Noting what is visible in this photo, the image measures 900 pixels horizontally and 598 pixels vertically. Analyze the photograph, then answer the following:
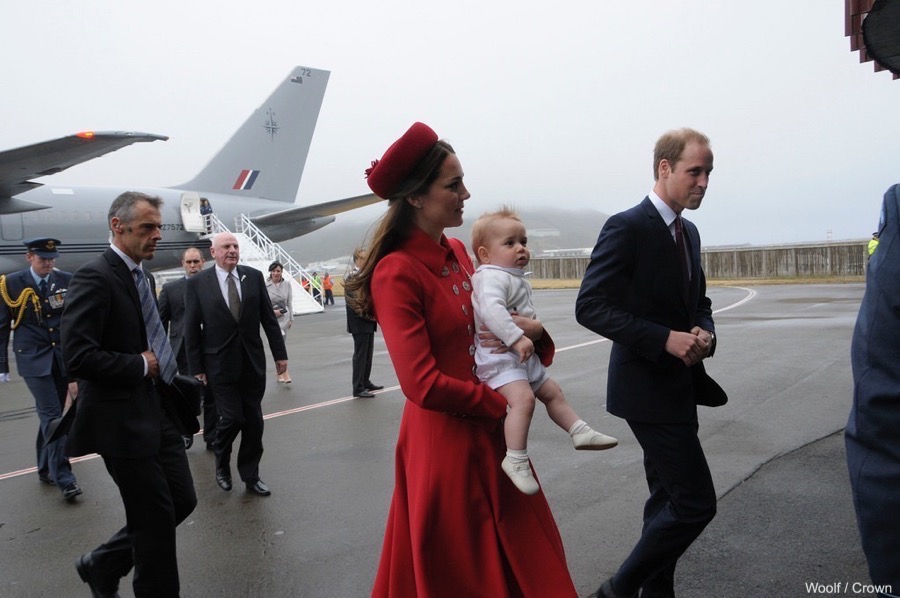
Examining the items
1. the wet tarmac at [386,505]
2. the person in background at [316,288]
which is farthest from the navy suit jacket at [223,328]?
the person in background at [316,288]

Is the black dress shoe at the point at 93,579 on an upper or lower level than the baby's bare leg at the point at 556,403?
lower

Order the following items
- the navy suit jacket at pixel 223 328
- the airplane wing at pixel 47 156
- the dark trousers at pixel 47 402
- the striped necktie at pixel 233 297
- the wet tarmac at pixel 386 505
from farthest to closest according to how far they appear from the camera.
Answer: the airplane wing at pixel 47 156 < the dark trousers at pixel 47 402 < the striped necktie at pixel 233 297 < the navy suit jacket at pixel 223 328 < the wet tarmac at pixel 386 505

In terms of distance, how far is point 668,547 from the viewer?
2.61 metres

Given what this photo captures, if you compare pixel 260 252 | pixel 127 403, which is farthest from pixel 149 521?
pixel 260 252

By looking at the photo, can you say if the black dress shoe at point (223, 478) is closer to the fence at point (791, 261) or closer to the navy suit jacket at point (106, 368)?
the navy suit jacket at point (106, 368)

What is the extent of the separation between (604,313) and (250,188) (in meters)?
24.5

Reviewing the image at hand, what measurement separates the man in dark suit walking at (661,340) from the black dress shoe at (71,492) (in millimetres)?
4050

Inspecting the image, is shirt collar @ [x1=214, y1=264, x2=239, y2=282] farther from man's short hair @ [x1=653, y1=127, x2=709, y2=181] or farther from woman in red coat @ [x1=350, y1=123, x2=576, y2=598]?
man's short hair @ [x1=653, y1=127, x2=709, y2=181]

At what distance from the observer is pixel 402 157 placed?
1.98 m

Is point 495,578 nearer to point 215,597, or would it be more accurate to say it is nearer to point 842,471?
point 215,597

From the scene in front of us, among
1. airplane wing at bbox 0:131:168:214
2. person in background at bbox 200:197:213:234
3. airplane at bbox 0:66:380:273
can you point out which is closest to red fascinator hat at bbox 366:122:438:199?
airplane wing at bbox 0:131:168:214

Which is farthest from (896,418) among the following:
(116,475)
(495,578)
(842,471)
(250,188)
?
(250,188)

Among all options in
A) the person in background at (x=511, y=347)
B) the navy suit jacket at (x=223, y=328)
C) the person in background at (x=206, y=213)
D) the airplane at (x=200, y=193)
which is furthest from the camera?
the person in background at (x=206, y=213)

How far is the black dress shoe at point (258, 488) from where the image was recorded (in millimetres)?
4859
